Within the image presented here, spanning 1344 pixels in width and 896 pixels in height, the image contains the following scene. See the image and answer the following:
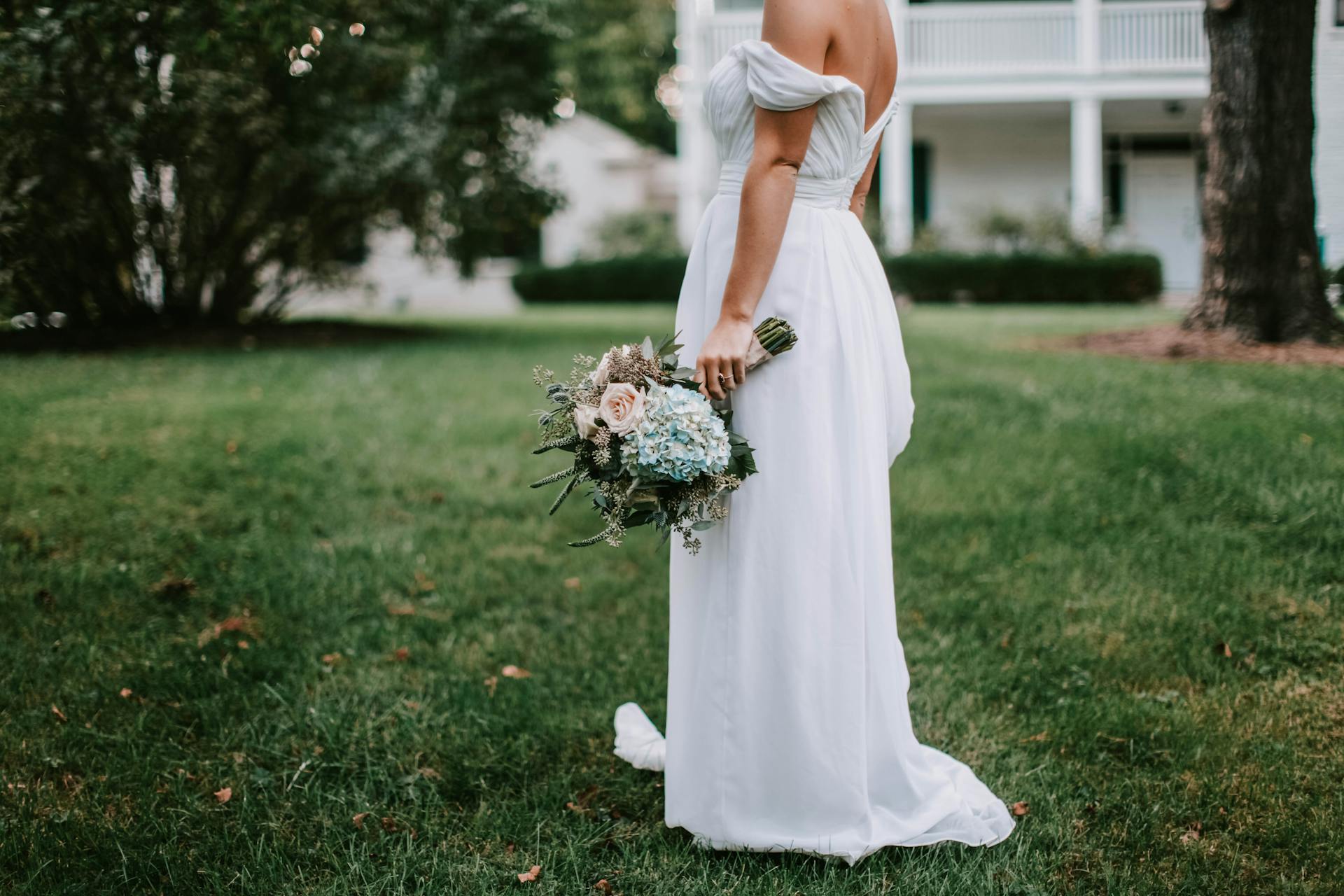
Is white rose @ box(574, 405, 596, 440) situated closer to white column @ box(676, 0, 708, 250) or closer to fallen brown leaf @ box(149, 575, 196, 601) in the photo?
fallen brown leaf @ box(149, 575, 196, 601)

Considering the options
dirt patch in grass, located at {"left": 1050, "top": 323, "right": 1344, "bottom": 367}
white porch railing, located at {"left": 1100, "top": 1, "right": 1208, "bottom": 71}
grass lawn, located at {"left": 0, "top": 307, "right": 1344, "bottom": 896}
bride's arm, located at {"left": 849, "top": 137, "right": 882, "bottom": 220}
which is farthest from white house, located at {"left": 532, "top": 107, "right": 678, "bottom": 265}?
bride's arm, located at {"left": 849, "top": 137, "right": 882, "bottom": 220}

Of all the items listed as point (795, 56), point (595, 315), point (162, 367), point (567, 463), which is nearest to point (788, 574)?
point (795, 56)

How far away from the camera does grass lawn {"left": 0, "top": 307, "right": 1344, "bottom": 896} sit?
102 inches

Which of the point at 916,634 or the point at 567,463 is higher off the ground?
the point at 567,463

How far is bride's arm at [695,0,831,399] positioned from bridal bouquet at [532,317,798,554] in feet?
0.16

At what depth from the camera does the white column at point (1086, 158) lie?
17.8 metres

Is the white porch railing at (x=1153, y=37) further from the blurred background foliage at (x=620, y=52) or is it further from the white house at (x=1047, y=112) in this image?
the blurred background foliage at (x=620, y=52)

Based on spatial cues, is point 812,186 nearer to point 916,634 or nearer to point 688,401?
point 688,401

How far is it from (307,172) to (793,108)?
33.7ft

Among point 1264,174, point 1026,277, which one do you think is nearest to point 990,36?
point 1026,277

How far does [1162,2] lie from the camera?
18.4 meters

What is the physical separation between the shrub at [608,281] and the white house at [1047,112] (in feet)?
3.25

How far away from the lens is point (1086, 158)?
18.0 m

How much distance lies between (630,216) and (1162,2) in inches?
423
